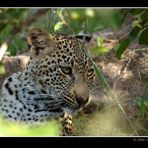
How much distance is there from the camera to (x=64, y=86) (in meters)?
2.24

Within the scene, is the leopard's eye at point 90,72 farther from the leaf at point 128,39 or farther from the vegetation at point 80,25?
the leaf at point 128,39

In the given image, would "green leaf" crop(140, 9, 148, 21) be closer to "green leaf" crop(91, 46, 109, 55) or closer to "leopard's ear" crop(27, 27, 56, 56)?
"green leaf" crop(91, 46, 109, 55)

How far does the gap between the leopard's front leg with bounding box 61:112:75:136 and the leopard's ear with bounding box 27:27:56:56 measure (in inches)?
14.3

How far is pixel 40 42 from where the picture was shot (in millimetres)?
2199

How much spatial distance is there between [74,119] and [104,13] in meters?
1.26

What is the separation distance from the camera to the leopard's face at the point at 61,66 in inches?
86.9

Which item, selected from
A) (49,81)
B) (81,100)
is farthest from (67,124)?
(49,81)

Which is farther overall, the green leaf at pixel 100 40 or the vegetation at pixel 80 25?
the green leaf at pixel 100 40

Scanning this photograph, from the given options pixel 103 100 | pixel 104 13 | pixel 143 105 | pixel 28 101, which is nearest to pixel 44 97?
pixel 28 101

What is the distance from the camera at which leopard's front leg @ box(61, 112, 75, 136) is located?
6.85 ft

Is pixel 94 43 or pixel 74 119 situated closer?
pixel 94 43

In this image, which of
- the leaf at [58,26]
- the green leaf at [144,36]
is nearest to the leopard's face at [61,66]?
the leaf at [58,26]

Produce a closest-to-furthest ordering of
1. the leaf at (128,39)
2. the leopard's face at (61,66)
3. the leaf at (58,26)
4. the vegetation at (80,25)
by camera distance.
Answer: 1. the vegetation at (80,25)
2. the leaf at (128,39)
3. the leaf at (58,26)
4. the leopard's face at (61,66)
